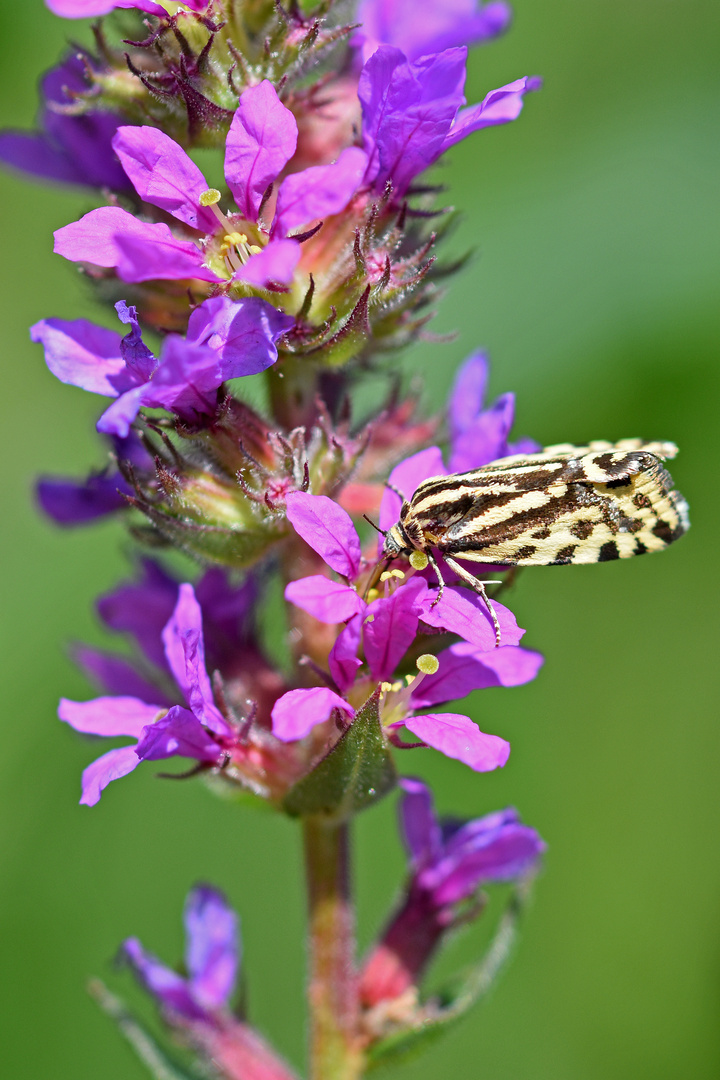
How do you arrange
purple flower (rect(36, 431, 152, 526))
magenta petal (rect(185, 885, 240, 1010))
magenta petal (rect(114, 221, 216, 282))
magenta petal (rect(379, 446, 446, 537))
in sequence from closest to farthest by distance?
1. magenta petal (rect(114, 221, 216, 282))
2. magenta petal (rect(379, 446, 446, 537))
3. purple flower (rect(36, 431, 152, 526))
4. magenta petal (rect(185, 885, 240, 1010))

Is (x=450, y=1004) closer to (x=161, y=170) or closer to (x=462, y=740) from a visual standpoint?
(x=462, y=740)

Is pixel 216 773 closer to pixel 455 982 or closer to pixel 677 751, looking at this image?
pixel 455 982

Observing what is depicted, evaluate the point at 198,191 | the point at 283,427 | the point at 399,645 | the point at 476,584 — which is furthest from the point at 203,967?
the point at 198,191

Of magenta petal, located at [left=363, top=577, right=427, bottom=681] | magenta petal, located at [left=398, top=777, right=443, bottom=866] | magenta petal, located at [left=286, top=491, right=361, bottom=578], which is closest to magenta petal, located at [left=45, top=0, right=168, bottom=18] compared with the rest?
magenta petal, located at [left=286, top=491, right=361, bottom=578]

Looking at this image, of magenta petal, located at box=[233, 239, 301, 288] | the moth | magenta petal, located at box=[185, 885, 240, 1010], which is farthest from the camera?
magenta petal, located at box=[185, 885, 240, 1010]

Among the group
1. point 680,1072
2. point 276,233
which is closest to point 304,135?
point 276,233

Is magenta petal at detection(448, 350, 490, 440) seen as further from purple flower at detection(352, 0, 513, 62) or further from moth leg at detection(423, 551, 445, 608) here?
purple flower at detection(352, 0, 513, 62)
